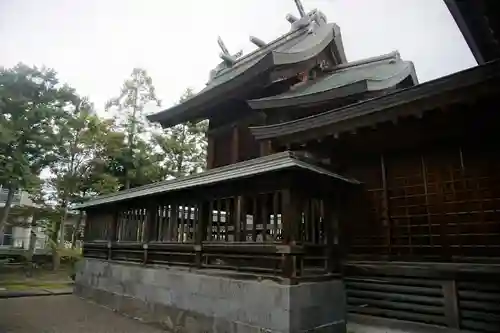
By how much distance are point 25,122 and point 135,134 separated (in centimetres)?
616

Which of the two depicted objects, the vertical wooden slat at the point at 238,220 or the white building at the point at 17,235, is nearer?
the vertical wooden slat at the point at 238,220

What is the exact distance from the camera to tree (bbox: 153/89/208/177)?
73.7ft

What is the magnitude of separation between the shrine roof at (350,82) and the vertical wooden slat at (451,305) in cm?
419

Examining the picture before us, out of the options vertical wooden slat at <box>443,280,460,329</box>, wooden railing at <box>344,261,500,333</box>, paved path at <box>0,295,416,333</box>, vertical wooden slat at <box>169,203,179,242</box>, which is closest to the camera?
wooden railing at <box>344,261,500,333</box>

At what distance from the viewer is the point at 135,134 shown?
2227cm

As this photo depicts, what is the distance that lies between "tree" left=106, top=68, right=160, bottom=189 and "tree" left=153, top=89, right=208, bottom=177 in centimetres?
108

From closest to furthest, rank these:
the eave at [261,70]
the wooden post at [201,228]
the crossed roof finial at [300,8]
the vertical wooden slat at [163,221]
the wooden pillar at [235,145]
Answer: the wooden post at [201,228] < the vertical wooden slat at [163,221] < the eave at [261,70] < the wooden pillar at [235,145] < the crossed roof finial at [300,8]

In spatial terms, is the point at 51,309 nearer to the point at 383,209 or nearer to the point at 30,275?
the point at 383,209

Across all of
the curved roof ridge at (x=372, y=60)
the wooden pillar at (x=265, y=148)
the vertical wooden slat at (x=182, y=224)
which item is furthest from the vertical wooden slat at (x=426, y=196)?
the curved roof ridge at (x=372, y=60)

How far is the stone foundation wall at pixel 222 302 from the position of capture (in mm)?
5770

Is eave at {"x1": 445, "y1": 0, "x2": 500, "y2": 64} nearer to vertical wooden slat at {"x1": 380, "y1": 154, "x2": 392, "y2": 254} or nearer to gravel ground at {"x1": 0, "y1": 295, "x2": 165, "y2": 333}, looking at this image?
vertical wooden slat at {"x1": 380, "y1": 154, "x2": 392, "y2": 254}

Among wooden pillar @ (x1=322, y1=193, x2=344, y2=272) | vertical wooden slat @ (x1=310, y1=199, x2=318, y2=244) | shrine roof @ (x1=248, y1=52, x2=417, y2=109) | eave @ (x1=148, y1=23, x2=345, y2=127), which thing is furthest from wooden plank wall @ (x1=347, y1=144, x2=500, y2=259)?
eave @ (x1=148, y1=23, x2=345, y2=127)

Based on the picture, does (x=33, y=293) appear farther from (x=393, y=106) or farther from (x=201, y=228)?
(x=393, y=106)

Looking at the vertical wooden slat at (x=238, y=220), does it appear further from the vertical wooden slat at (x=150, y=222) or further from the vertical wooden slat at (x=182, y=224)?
the vertical wooden slat at (x=150, y=222)
